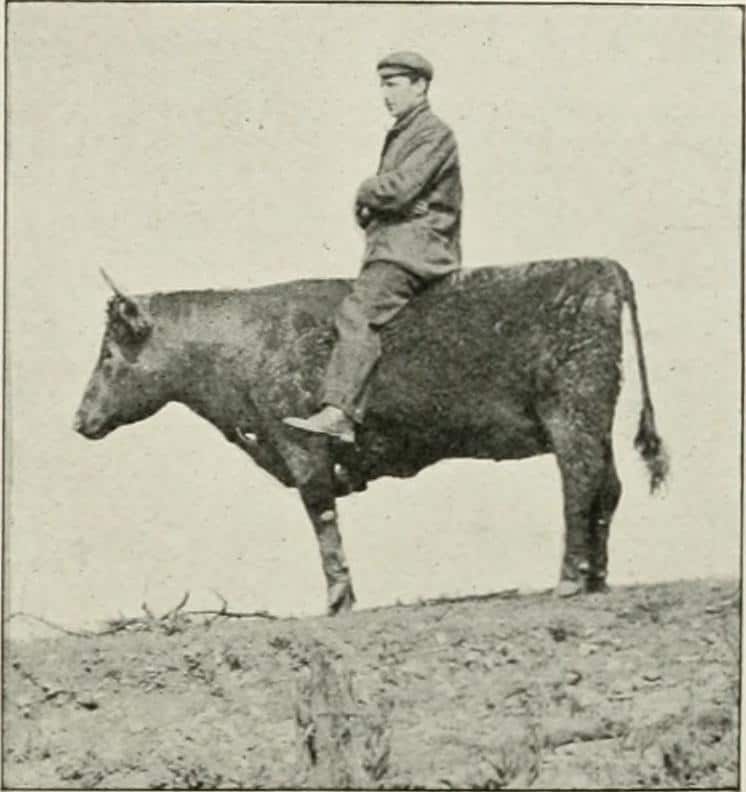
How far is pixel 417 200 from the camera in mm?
9961

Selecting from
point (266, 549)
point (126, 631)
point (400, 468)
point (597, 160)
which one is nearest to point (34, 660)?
point (126, 631)

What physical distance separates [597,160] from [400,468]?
1493 millimetres

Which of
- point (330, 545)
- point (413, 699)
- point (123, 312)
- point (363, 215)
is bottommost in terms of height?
point (413, 699)

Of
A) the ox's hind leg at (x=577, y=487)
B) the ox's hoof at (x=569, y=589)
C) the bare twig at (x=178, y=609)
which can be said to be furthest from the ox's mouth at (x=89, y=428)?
the ox's hoof at (x=569, y=589)

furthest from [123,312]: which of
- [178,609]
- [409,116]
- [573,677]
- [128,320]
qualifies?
[573,677]

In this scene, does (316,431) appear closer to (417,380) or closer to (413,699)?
(417,380)

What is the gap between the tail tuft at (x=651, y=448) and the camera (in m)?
9.95

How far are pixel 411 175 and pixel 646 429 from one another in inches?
54.5

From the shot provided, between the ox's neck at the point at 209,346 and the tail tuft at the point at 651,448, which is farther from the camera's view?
the ox's neck at the point at 209,346

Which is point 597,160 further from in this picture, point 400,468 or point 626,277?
point 400,468

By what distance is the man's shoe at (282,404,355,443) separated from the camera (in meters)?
9.91

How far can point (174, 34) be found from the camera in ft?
33.4

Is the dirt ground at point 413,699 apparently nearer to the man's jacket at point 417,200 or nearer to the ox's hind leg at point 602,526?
the ox's hind leg at point 602,526

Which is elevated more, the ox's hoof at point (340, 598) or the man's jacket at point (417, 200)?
the man's jacket at point (417, 200)
